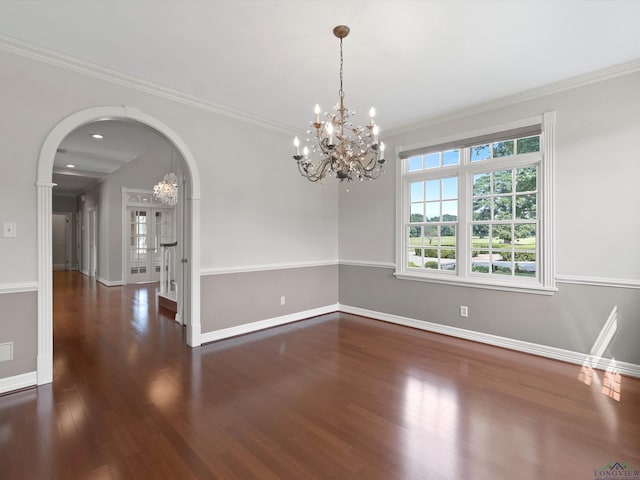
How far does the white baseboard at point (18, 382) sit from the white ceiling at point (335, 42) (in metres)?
2.84

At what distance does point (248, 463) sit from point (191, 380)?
1298 mm

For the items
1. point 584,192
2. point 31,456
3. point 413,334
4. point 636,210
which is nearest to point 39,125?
point 31,456

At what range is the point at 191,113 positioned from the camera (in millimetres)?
3732

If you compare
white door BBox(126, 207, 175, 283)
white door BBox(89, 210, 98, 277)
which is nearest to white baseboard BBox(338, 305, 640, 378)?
white door BBox(126, 207, 175, 283)

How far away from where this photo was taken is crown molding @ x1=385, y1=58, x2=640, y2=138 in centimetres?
303

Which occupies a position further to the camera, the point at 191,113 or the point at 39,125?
the point at 191,113

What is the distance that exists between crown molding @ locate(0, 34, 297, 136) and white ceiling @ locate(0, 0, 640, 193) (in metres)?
0.06

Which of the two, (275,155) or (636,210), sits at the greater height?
(275,155)

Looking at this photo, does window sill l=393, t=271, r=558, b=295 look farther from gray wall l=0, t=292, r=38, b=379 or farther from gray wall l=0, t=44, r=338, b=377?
gray wall l=0, t=292, r=38, b=379

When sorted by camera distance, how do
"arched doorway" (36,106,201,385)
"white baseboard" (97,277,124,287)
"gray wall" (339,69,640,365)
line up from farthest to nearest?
"white baseboard" (97,277,124,287)
"gray wall" (339,69,640,365)
"arched doorway" (36,106,201,385)

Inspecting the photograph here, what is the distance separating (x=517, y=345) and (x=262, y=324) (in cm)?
320

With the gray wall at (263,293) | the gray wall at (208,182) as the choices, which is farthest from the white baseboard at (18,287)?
the gray wall at (263,293)

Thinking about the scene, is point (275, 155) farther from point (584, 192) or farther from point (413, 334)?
point (584, 192)

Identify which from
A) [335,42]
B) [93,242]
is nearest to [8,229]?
[335,42]
